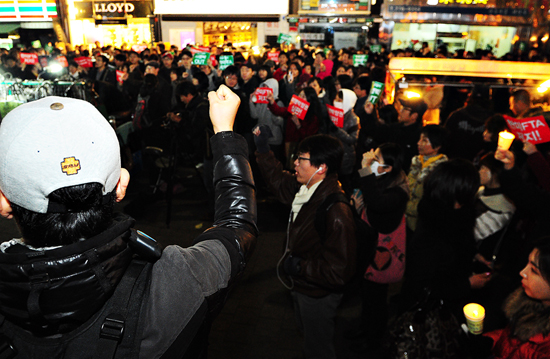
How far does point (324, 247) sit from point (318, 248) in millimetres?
82

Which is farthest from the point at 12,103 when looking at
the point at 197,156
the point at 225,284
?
the point at 225,284

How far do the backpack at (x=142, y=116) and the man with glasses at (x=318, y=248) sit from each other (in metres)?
4.82

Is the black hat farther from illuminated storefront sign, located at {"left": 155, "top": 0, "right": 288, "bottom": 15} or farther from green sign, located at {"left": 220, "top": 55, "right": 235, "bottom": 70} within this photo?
illuminated storefront sign, located at {"left": 155, "top": 0, "right": 288, "bottom": 15}

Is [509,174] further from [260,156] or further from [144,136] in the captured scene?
[144,136]

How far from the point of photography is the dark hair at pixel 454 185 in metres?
2.76

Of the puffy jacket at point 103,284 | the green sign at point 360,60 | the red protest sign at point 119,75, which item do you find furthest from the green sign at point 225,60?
the puffy jacket at point 103,284

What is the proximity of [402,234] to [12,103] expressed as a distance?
236 inches

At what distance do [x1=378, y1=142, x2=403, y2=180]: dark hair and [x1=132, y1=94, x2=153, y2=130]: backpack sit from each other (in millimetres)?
4850

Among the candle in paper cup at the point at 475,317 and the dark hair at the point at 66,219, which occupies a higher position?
the dark hair at the point at 66,219

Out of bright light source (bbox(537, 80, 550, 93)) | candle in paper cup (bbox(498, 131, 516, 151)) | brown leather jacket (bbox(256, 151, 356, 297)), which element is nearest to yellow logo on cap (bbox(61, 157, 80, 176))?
brown leather jacket (bbox(256, 151, 356, 297))

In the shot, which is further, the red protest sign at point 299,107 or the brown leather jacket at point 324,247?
the red protest sign at point 299,107

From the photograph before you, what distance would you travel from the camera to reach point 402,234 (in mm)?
3234

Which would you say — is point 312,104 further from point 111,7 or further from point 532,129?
point 111,7

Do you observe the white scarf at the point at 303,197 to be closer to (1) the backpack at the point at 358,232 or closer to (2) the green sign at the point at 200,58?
(1) the backpack at the point at 358,232
